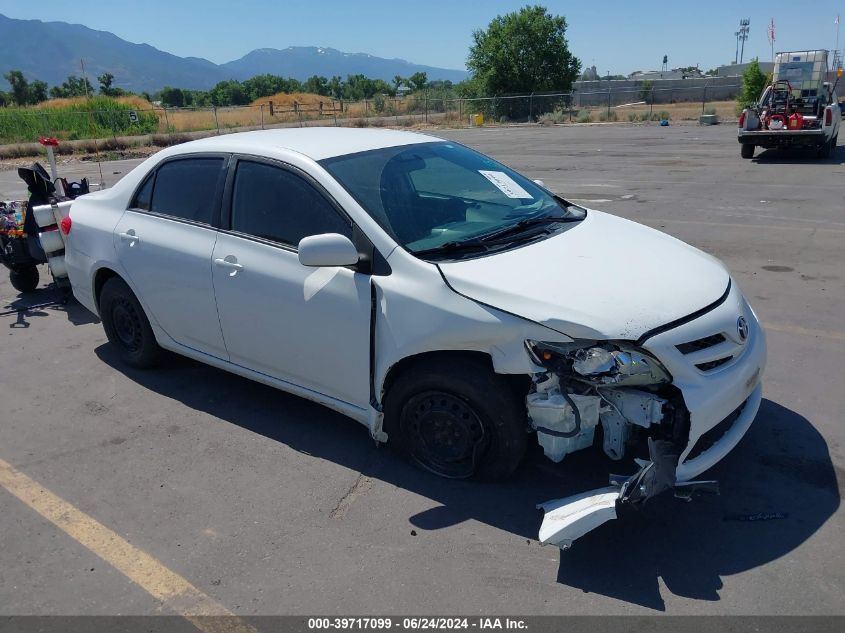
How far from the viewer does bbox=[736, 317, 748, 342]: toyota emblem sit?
3443 millimetres

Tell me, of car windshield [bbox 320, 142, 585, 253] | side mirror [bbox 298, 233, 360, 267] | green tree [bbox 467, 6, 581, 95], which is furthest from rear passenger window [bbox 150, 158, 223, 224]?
green tree [bbox 467, 6, 581, 95]

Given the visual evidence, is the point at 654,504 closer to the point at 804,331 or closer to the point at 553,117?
the point at 804,331

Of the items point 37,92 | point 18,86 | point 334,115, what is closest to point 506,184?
point 334,115

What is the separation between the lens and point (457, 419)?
11.7 ft

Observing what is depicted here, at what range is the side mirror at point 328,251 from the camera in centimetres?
360

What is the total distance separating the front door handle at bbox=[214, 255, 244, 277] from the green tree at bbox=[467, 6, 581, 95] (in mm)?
51037

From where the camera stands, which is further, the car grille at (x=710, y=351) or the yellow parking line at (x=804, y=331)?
the yellow parking line at (x=804, y=331)

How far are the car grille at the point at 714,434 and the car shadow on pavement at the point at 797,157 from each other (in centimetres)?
1490

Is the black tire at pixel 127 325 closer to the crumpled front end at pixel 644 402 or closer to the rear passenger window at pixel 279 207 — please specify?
the rear passenger window at pixel 279 207

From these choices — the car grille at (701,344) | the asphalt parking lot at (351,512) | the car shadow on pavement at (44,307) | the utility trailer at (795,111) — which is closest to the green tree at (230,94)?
the utility trailer at (795,111)

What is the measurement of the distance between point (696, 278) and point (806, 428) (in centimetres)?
130

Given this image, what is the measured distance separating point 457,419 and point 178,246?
2.32 m

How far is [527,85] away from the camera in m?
52.7
